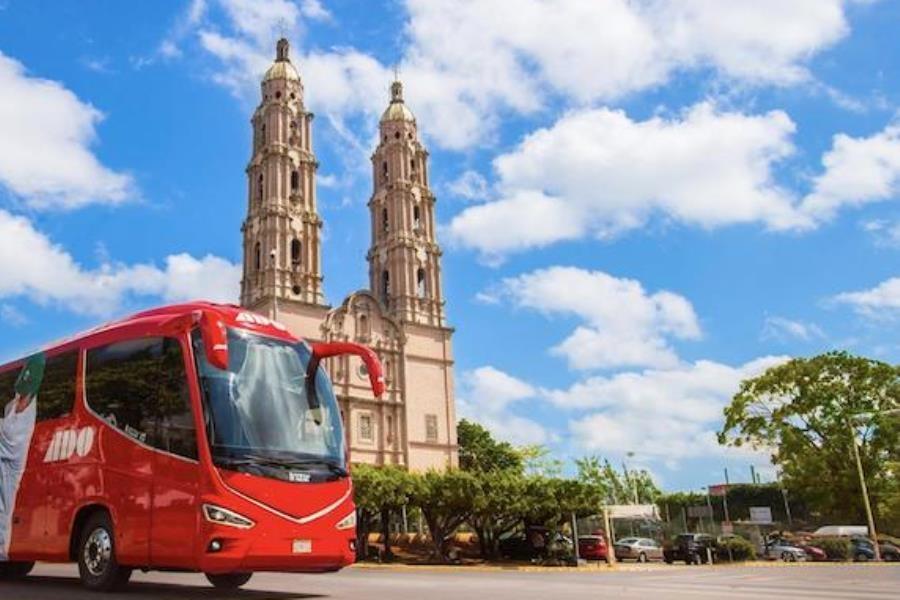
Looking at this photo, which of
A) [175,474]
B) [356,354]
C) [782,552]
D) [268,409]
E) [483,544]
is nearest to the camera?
[175,474]

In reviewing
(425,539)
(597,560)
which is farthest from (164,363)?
(425,539)

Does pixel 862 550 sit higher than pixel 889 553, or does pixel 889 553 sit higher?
pixel 862 550

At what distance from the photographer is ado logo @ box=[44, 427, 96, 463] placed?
35.6ft

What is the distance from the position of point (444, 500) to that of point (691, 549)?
1027 cm

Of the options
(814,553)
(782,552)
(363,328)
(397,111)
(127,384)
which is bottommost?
(814,553)

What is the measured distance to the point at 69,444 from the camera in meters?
11.2

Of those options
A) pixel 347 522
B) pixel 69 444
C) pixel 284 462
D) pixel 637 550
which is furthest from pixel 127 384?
pixel 637 550

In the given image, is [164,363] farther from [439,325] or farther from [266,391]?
[439,325]

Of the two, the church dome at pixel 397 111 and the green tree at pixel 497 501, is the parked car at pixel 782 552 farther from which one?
the church dome at pixel 397 111

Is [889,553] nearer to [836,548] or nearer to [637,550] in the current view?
[836,548]

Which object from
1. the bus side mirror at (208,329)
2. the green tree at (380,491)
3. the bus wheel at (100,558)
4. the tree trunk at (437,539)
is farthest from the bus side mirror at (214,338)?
the tree trunk at (437,539)

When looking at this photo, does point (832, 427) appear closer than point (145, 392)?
No

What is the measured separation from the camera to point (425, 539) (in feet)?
128

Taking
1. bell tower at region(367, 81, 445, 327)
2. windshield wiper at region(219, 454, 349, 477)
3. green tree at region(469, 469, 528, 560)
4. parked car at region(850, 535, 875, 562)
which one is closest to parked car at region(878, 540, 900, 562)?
parked car at region(850, 535, 875, 562)
